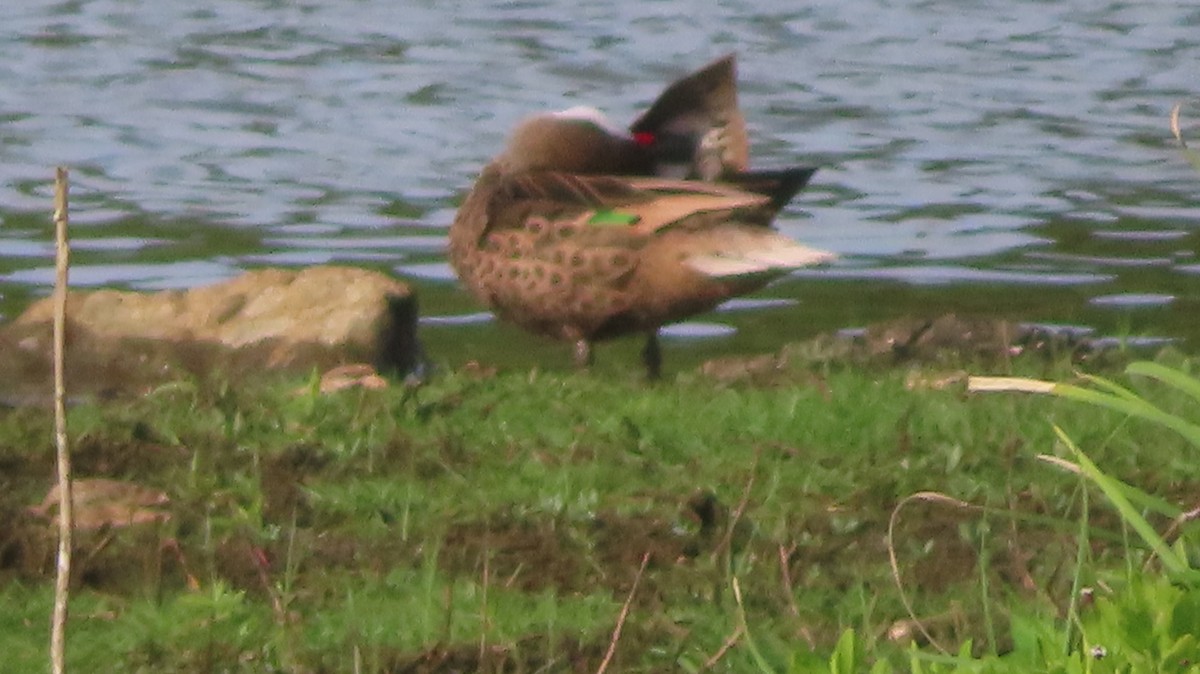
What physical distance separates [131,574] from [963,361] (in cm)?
312

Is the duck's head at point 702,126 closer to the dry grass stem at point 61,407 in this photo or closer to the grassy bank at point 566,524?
the grassy bank at point 566,524

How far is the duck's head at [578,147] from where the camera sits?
282 inches

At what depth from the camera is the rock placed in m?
7.38

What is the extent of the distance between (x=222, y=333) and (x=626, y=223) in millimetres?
1575

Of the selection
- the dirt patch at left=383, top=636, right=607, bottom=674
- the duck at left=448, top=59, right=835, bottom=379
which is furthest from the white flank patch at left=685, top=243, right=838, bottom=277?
the dirt patch at left=383, top=636, right=607, bottom=674

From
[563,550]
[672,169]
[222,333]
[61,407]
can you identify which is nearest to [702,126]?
[672,169]

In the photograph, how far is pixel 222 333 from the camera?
7629mm

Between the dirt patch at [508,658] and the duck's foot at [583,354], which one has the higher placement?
the dirt patch at [508,658]

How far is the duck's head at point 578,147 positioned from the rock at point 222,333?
64 cm

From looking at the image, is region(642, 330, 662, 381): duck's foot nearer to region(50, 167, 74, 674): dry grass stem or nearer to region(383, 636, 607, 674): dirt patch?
region(383, 636, 607, 674): dirt patch

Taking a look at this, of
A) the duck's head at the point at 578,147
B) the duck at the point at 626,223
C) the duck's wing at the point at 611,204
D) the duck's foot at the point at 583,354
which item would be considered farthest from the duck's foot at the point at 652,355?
the duck's head at the point at 578,147

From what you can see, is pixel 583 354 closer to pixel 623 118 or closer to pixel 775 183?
pixel 775 183

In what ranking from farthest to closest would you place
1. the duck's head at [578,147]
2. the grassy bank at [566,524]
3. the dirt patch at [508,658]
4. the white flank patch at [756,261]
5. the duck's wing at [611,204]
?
the duck's head at [578,147] → the duck's wing at [611,204] → the white flank patch at [756,261] → the grassy bank at [566,524] → the dirt patch at [508,658]

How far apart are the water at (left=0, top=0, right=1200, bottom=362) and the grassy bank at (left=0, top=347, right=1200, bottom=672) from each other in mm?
2062
